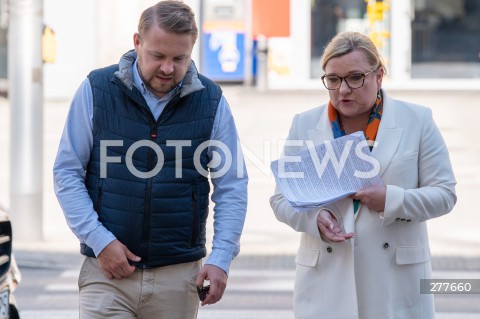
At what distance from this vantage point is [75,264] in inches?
402

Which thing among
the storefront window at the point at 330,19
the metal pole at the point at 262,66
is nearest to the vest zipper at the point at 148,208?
the metal pole at the point at 262,66

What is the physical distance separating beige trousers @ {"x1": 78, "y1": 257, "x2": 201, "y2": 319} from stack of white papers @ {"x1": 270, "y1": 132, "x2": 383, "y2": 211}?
495 millimetres

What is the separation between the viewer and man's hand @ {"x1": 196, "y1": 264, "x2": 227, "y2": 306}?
3.95 meters

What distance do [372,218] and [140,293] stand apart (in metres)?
0.92

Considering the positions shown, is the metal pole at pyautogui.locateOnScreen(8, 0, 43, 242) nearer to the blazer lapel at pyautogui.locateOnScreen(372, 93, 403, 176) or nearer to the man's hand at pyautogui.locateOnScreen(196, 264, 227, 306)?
the man's hand at pyautogui.locateOnScreen(196, 264, 227, 306)

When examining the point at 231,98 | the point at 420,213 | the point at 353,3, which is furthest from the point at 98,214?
the point at 353,3

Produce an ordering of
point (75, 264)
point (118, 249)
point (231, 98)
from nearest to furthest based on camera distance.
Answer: point (118, 249) < point (75, 264) < point (231, 98)

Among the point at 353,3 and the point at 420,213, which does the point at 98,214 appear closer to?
the point at 420,213

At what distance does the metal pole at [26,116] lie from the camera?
35.7 ft

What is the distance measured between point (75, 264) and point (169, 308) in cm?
629

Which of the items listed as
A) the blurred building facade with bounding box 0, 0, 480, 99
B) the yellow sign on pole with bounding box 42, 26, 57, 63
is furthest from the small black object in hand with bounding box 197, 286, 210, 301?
the blurred building facade with bounding box 0, 0, 480, 99

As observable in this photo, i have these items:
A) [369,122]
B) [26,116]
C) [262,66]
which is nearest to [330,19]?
[262,66]

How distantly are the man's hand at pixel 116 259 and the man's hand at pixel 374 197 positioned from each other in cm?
87

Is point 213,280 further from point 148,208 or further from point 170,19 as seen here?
point 170,19
